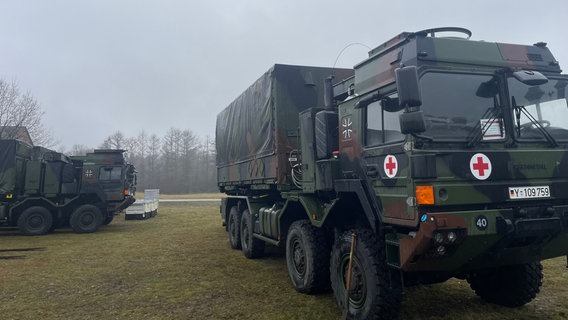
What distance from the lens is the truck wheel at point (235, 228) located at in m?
9.64

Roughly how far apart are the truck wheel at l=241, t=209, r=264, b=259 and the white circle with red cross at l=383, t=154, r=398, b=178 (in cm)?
484

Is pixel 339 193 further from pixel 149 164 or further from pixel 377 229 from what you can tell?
pixel 149 164

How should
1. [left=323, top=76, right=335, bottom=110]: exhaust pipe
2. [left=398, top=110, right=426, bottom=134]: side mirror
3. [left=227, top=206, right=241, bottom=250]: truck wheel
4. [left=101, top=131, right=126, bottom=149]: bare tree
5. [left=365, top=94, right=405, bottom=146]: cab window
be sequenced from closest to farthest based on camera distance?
1. [left=398, top=110, right=426, bottom=134]: side mirror
2. [left=365, top=94, right=405, bottom=146]: cab window
3. [left=323, top=76, right=335, bottom=110]: exhaust pipe
4. [left=227, top=206, right=241, bottom=250]: truck wheel
5. [left=101, top=131, right=126, bottom=149]: bare tree

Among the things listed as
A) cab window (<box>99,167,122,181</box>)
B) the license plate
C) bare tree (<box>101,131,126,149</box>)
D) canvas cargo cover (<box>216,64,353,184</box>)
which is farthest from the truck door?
bare tree (<box>101,131,126,149</box>)

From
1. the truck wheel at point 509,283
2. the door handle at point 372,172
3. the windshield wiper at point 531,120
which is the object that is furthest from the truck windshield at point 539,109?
the truck wheel at point 509,283

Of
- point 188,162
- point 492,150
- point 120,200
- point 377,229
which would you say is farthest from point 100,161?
point 188,162

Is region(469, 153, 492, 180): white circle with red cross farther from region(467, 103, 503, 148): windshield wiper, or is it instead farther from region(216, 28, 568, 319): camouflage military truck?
region(467, 103, 503, 148): windshield wiper

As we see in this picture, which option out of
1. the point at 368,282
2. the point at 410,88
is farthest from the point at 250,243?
the point at 410,88

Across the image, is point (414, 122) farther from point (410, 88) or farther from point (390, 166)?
point (390, 166)

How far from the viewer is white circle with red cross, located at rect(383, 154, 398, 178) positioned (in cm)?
397

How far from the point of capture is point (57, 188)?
46.5 feet

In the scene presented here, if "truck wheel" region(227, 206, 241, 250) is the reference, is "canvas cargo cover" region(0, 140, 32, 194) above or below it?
above

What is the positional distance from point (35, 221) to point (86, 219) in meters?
1.56

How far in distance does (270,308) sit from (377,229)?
194cm
